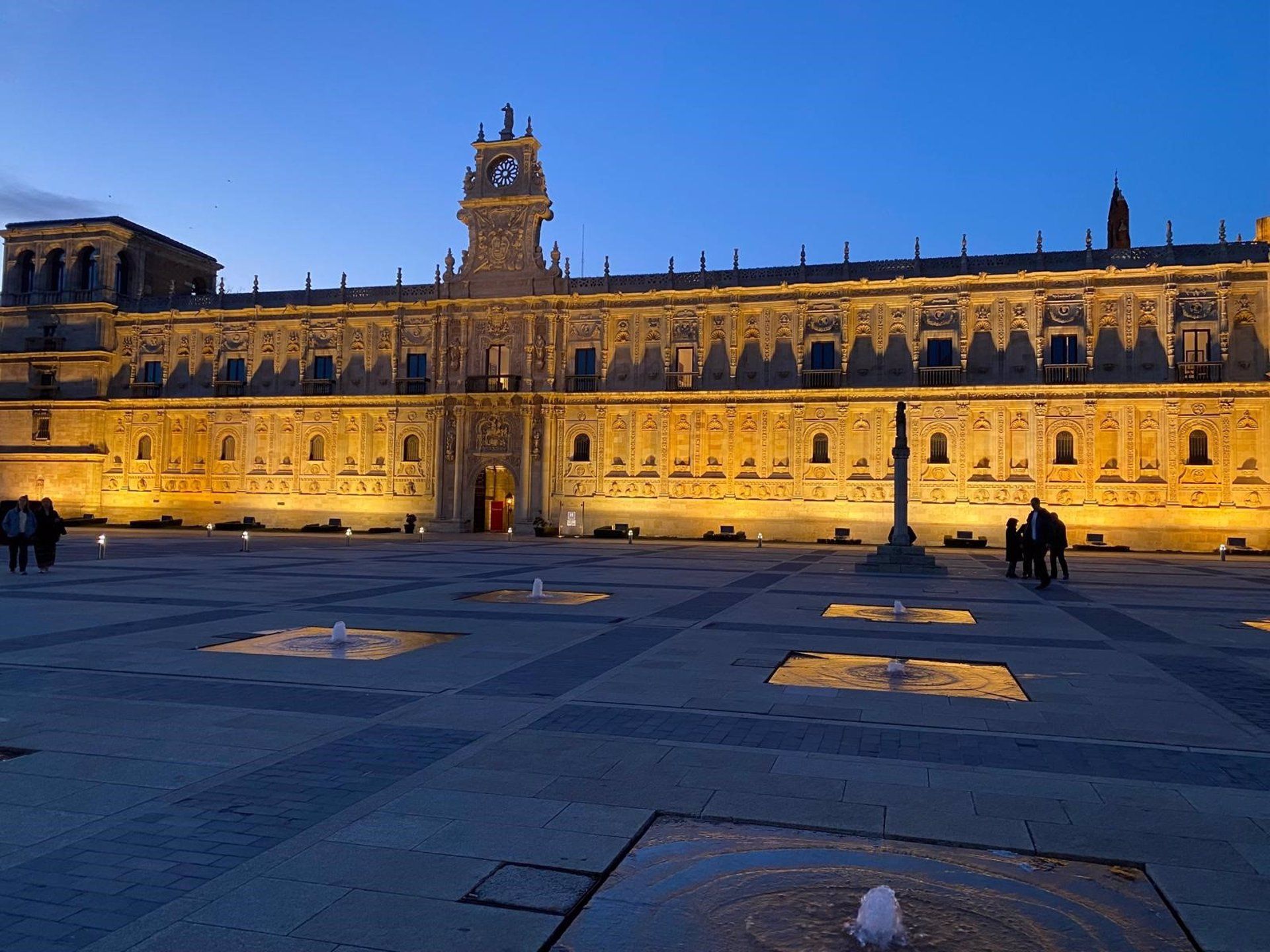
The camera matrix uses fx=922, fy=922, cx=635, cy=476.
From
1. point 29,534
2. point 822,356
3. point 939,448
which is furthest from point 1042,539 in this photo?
point 822,356

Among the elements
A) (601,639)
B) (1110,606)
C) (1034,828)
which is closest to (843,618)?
(601,639)

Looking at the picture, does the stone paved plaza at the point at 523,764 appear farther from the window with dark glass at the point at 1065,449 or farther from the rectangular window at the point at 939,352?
the rectangular window at the point at 939,352

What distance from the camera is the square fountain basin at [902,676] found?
33.7 ft

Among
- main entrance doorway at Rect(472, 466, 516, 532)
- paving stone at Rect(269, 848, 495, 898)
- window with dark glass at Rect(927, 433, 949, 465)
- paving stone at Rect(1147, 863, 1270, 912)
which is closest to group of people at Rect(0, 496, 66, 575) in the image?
paving stone at Rect(269, 848, 495, 898)

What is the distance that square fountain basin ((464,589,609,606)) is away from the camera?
1802 centimetres

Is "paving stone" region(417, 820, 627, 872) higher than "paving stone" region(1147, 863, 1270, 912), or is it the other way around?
"paving stone" region(417, 820, 627, 872)

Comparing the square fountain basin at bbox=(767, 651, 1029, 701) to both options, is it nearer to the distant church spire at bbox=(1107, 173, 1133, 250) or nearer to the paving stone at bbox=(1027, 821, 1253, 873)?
the paving stone at bbox=(1027, 821, 1253, 873)

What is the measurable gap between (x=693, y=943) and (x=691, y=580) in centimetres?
1968

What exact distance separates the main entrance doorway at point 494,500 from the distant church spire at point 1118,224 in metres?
37.4

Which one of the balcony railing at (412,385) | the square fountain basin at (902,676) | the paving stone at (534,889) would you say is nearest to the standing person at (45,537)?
the square fountain basin at (902,676)

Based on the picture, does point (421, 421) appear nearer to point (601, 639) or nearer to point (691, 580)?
point (691, 580)

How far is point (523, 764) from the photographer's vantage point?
6.98m

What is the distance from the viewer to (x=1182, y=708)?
934 cm

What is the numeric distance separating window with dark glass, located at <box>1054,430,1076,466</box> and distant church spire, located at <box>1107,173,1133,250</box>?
15242 mm
